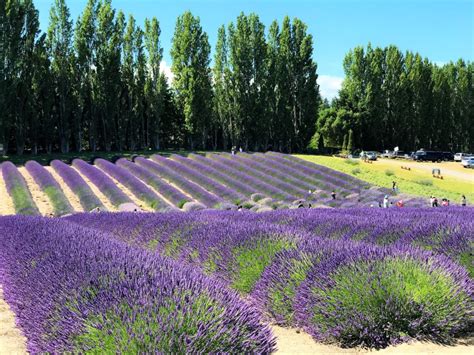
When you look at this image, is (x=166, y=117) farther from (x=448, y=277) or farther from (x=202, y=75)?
(x=448, y=277)

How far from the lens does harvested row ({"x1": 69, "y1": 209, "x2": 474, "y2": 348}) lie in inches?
185

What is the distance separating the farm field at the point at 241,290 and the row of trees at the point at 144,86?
35834 millimetres

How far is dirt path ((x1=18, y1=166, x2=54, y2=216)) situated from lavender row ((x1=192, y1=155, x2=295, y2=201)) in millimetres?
11669

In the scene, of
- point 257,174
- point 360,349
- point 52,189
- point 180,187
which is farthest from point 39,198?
point 360,349

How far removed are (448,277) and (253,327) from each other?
106 inches

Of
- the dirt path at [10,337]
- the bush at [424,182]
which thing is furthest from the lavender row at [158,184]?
the bush at [424,182]

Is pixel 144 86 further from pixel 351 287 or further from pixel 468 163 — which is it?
pixel 351 287

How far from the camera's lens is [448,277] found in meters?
5.01

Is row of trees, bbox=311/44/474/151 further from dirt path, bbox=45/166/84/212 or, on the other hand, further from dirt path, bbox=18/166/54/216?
dirt path, bbox=18/166/54/216

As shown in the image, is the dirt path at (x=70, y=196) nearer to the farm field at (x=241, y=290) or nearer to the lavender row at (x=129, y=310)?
the farm field at (x=241, y=290)

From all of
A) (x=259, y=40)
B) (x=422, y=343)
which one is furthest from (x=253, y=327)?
(x=259, y=40)

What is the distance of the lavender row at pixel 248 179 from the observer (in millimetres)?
25125

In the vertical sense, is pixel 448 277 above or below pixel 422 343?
above

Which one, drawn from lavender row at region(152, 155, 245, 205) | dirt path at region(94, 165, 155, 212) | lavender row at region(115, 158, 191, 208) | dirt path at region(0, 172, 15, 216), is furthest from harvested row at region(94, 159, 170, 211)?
dirt path at region(0, 172, 15, 216)
